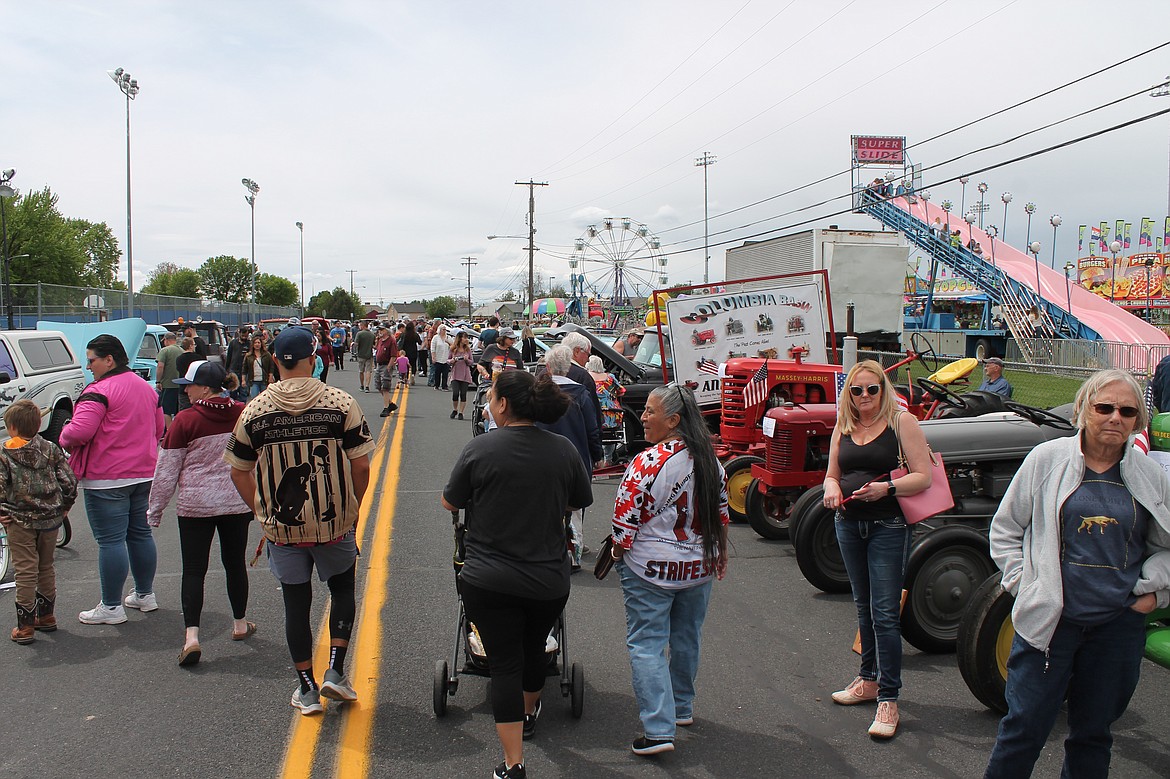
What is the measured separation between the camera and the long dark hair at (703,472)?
408 centimetres

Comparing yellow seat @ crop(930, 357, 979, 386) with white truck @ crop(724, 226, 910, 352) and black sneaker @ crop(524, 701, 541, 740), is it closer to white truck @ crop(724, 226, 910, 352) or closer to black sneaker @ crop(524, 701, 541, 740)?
black sneaker @ crop(524, 701, 541, 740)

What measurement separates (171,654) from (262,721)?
4.14ft

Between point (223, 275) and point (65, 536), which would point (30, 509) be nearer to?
point (65, 536)

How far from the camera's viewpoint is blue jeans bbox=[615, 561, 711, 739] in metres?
4.00

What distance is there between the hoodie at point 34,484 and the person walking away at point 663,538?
12.5ft

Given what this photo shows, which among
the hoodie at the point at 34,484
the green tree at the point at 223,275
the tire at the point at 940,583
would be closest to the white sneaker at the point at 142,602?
the hoodie at the point at 34,484

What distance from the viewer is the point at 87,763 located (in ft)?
12.9

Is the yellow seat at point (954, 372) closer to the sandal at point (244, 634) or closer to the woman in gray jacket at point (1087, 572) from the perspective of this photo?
the woman in gray jacket at point (1087, 572)

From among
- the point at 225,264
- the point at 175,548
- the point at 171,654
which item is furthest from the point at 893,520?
the point at 225,264

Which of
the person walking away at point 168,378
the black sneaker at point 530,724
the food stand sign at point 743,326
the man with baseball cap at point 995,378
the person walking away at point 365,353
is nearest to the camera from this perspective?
the black sneaker at point 530,724

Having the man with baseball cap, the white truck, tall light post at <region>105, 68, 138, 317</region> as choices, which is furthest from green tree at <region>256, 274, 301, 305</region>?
the man with baseball cap

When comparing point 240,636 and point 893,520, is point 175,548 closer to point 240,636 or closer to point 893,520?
point 240,636

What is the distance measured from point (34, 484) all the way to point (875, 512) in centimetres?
502

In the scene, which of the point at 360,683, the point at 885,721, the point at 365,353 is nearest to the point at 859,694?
the point at 885,721
